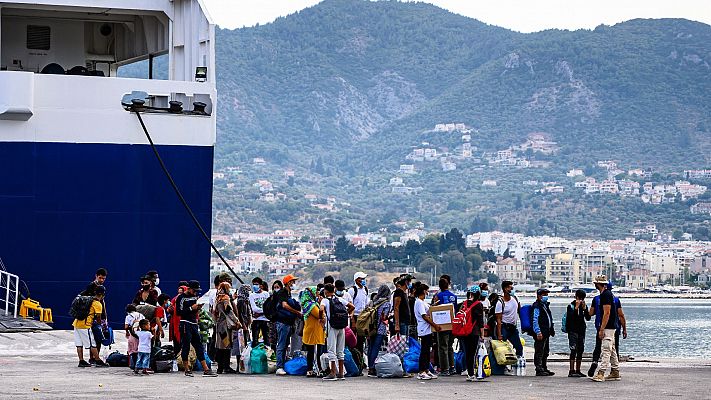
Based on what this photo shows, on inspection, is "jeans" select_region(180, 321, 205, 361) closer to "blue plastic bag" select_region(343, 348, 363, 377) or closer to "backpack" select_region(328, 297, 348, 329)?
"backpack" select_region(328, 297, 348, 329)

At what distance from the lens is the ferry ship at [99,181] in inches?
805

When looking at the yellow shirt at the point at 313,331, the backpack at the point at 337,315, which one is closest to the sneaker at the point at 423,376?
the backpack at the point at 337,315

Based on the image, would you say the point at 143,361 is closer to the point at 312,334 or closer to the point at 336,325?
the point at 312,334

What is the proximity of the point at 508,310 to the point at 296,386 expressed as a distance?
3.72 m

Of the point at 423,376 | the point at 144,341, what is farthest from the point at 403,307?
the point at 144,341

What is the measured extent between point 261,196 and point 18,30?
17343 cm

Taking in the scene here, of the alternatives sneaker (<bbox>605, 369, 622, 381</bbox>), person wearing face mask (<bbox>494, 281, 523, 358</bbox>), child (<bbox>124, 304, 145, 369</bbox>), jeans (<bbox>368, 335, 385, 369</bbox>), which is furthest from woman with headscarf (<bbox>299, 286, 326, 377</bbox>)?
sneaker (<bbox>605, 369, 622, 381</bbox>)

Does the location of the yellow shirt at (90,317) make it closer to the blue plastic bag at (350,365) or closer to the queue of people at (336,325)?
the queue of people at (336,325)

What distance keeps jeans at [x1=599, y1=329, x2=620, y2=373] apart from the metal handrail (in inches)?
360

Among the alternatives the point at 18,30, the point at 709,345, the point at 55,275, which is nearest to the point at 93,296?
the point at 55,275

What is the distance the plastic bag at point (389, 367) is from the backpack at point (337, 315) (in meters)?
0.88

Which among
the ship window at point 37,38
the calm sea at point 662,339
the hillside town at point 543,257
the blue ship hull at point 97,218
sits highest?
the ship window at point 37,38

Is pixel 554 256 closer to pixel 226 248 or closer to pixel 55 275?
pixel 226 248

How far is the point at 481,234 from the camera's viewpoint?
190 m
